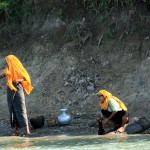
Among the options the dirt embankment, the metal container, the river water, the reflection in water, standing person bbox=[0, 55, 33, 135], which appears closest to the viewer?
the river water

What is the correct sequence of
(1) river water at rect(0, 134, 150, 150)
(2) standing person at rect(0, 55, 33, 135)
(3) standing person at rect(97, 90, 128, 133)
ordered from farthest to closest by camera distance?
1. (2) standing person at rect(0, 55, 33, 135)
2. (3) standing person at rect(97, 90, 128, 133)
3. (1) river water at rect(0, 134, 150, 150)

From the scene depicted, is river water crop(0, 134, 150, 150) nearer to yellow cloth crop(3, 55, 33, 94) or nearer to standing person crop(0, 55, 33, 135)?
standing person crop(0, 55, 33, 135)

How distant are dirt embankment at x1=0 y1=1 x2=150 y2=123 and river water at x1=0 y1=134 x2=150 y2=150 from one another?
2.21 meters

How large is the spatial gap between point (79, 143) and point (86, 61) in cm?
506

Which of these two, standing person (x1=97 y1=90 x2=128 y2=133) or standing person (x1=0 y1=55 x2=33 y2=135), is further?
standing person (x1=0 y1=55 x2=33 y2=135)

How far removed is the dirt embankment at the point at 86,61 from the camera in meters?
14.1

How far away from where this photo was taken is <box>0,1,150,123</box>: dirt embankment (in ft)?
46.3

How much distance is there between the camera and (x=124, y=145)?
392 inches

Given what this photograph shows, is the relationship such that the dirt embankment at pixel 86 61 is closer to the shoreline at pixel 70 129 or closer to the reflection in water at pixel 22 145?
the shoreline at pixel 70 129

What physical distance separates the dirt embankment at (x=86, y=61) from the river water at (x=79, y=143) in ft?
7.26

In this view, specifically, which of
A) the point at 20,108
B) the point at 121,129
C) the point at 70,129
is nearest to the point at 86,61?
the point at 70,129

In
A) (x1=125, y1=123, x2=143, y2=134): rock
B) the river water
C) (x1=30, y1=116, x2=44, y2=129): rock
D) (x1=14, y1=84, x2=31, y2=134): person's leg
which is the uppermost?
(x1=14, y1=84, x2=31, y2=134): person's leg

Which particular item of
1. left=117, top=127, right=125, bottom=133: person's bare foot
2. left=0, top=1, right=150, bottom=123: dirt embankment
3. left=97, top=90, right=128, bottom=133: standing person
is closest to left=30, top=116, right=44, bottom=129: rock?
left=0, top=1, right=150, bottom=123: dirt embankment

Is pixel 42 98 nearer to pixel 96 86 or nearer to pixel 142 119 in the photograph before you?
pixel 96 86
